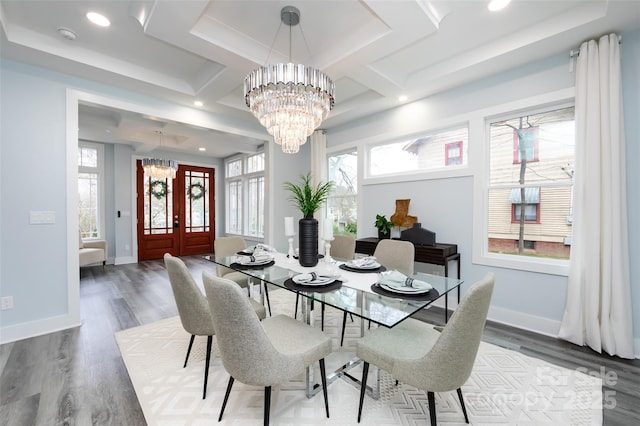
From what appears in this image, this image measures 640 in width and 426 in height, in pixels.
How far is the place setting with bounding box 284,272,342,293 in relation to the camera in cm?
172

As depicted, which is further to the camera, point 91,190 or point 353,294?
point 91,190

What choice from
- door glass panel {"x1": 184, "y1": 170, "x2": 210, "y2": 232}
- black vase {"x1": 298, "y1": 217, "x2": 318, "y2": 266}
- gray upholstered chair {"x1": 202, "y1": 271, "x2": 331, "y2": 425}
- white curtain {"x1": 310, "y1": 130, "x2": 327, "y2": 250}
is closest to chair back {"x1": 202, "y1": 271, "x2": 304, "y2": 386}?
gray upholstered chair {"x1": 202, "y1": 271, "x2": 331, "y2": 425}

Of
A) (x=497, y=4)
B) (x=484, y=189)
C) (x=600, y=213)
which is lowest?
(x=600, y=213)

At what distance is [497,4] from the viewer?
2086 mm

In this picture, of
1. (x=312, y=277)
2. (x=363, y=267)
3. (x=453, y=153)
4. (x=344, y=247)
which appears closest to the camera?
(x=312, y=277)

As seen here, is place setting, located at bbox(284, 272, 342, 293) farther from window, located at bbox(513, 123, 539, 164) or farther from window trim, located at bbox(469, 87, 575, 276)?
window, located at bbox(513, 123, 539, 164)

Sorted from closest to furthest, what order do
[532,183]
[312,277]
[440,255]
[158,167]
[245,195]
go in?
1. [312,277]
2. [532,183]
3. [440,255]
4. [158,167]
5. [245,195]

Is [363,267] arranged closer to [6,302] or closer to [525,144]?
[525,144]

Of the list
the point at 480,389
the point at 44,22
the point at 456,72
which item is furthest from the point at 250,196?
the point at 480,389

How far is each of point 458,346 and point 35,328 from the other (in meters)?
3.79

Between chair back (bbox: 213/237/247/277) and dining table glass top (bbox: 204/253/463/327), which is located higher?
chair back (bbox: 213/237/247/277)

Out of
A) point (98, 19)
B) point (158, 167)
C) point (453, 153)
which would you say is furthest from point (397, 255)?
point (158, 167)

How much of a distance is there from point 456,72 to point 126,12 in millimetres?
3145

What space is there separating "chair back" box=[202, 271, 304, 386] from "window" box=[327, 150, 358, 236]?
127 inches
